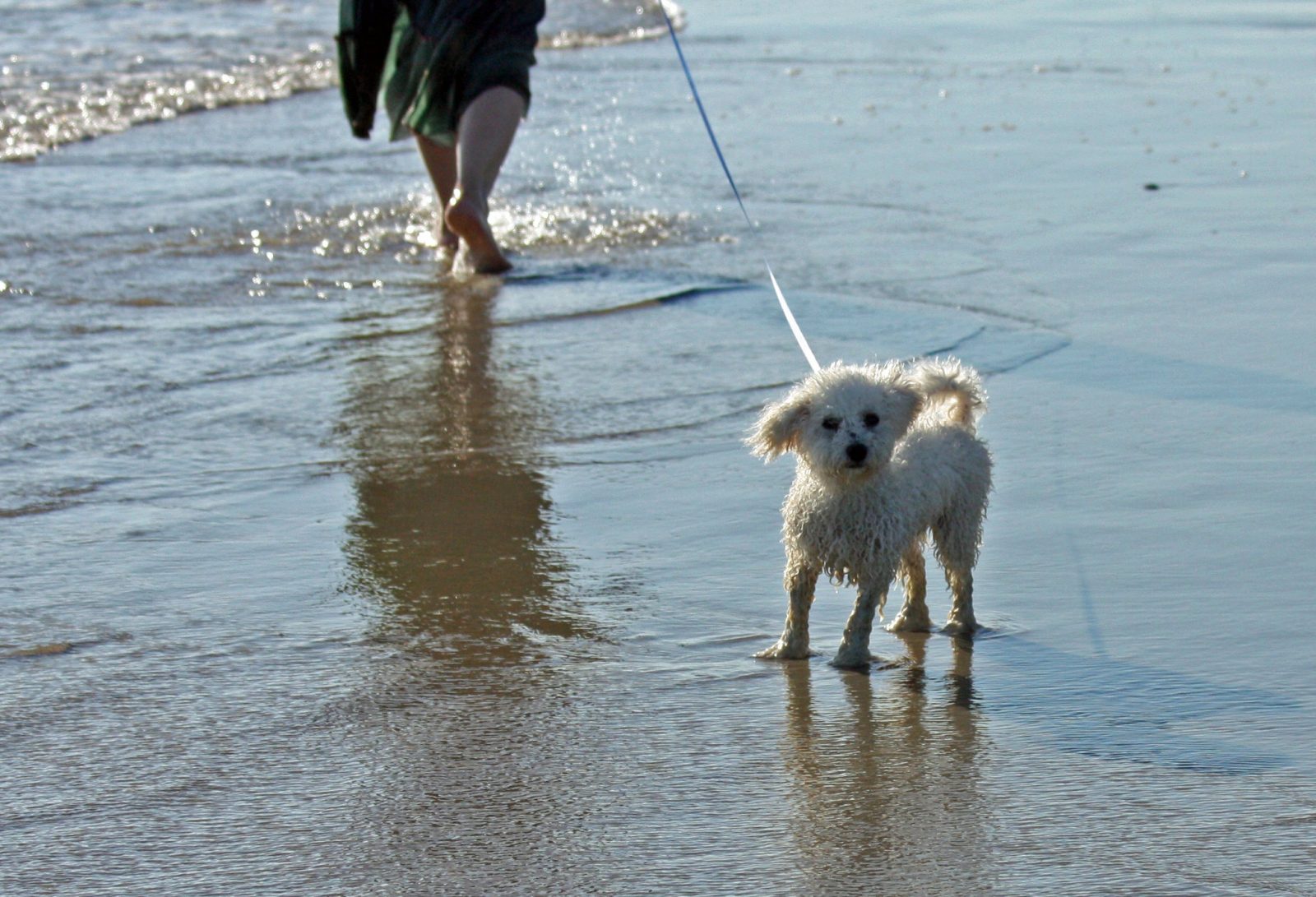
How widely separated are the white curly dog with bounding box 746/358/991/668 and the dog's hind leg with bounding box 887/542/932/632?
0.04 feet

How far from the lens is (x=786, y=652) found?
4.48 m

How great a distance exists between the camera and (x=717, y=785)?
3.78 meters

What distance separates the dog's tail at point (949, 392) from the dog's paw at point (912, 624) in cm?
52

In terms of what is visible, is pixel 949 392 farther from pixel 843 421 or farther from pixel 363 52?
pixel 363 52

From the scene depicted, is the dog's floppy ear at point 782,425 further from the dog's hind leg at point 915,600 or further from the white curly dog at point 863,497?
the dog's hind leg at point 915,600

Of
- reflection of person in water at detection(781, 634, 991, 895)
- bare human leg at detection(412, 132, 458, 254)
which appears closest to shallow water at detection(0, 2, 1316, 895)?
reflection of person in water at detection(781, 634, 991, 895)

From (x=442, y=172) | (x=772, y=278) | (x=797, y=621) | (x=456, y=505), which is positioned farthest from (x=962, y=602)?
(x=442, y=172)

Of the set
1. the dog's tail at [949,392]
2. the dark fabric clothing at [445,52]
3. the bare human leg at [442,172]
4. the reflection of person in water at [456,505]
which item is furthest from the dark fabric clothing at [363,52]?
the dog's tail at [949,392]

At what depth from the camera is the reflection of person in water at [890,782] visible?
134 inches

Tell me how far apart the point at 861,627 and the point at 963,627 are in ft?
1.14

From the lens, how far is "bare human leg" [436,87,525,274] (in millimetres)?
8297

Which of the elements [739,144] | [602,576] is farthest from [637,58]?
[602,576]

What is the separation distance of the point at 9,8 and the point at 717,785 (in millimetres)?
17511

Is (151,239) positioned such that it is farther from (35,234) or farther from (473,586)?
(473,586)
